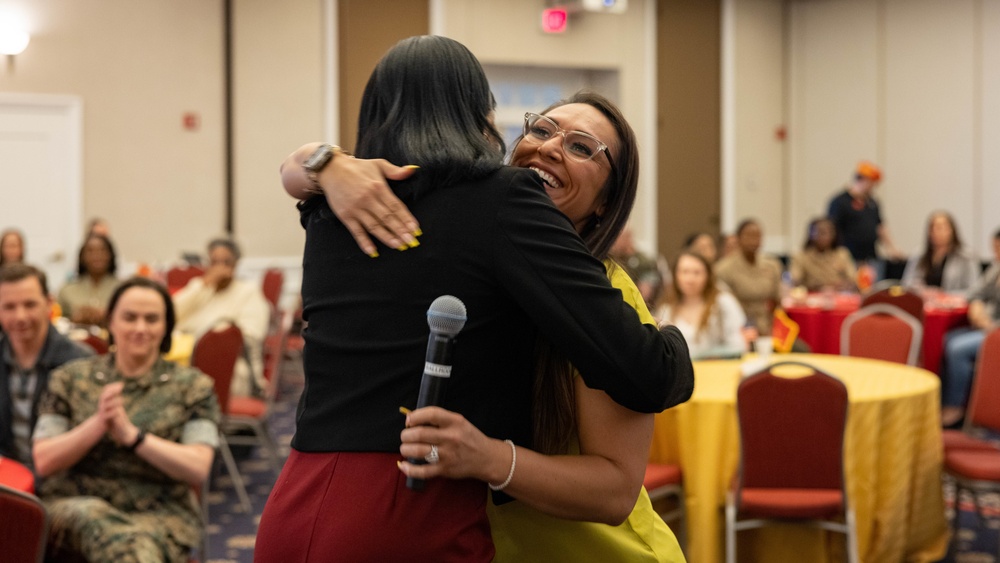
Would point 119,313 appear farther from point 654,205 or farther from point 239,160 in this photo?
point 654,205

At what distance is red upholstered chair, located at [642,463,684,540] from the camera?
4285 millimetres

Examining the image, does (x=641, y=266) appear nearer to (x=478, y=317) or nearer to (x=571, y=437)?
(x=571, y=437)

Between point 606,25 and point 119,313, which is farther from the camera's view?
point 606,25

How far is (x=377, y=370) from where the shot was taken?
1.32 meters

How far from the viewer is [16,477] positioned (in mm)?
3047

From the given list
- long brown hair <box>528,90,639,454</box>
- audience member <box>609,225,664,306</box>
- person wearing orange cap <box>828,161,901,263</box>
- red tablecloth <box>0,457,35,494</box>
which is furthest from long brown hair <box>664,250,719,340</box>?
person wearing orange cap <box>828,161,901,263</box>

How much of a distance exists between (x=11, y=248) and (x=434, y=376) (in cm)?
833

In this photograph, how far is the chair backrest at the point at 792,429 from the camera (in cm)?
404

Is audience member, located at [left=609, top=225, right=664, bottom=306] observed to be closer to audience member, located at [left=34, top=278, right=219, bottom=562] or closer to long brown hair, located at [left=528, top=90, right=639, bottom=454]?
audience member, located at [left=34, top=278, right=219, bottom=562]

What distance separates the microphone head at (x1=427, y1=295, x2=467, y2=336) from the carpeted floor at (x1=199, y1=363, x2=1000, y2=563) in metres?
3.75

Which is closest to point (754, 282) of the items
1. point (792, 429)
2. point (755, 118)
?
point (792, 429)

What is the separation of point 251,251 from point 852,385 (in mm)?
7454

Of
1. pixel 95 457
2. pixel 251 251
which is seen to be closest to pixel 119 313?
pixel 95 457

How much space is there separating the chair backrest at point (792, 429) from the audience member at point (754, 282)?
12.7 feet
